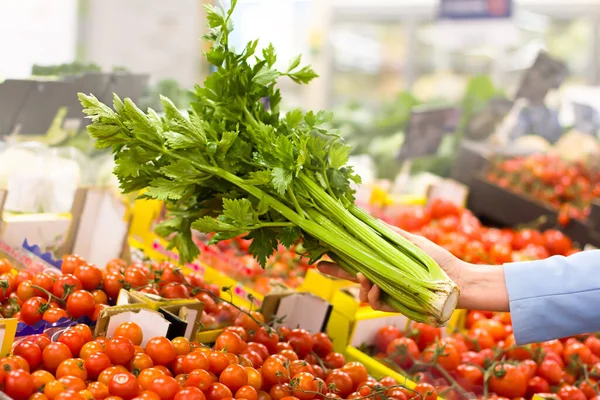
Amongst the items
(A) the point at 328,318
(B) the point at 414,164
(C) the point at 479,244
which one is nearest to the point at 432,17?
(B) the point at 414,164

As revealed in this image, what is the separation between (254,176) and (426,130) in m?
2.78

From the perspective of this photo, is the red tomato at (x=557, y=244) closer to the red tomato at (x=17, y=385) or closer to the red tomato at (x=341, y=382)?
the red tomato at (x=341, y=382)

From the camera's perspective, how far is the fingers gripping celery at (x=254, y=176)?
2027 millimetres

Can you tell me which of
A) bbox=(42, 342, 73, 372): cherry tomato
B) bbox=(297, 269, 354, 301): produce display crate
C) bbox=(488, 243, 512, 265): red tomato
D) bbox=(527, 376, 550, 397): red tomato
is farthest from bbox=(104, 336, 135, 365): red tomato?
bbox=(488, 243, 512, 265): red tomato

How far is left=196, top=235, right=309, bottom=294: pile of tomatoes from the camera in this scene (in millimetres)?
3111

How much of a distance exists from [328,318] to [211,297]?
45 cm

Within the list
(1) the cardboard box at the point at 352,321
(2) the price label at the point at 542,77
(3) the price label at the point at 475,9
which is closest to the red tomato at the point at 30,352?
(1) the cardboard box at the point at 352,321

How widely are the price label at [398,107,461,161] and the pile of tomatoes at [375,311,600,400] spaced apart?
1877 millimetres

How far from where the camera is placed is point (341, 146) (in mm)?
2195

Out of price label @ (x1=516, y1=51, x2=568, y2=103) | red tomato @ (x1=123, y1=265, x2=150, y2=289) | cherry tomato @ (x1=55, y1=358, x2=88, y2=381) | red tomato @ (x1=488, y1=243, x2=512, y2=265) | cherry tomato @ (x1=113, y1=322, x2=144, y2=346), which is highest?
price label @ (x1=516, y1=51, x2=568, y2=103)

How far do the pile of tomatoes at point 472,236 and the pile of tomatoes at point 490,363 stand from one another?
0.92 meters

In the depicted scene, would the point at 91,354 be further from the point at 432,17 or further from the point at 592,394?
the point at 432,17

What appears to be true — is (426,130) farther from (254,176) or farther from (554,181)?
(254,176)

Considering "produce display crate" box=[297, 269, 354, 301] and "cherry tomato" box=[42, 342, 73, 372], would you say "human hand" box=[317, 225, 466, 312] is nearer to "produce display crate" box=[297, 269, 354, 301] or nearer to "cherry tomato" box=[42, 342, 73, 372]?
"produce display crate" box=[297, 269, 354, 301]
